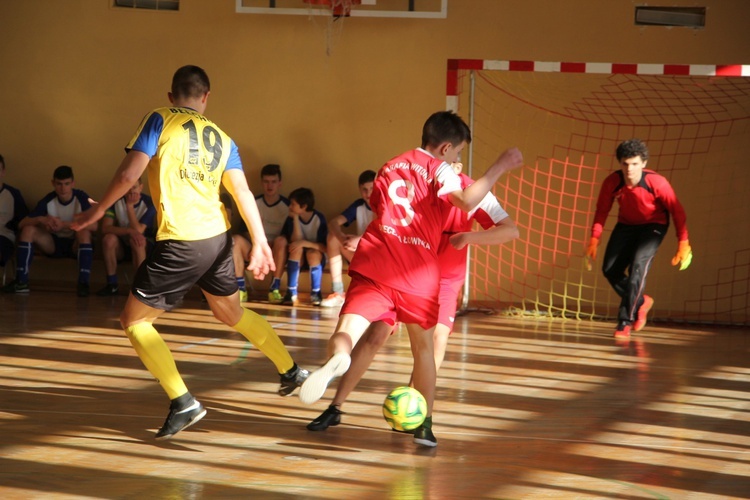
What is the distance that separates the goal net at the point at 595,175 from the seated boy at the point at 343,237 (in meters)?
1.19

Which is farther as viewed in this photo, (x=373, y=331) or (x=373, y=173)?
(x=373, y=173)

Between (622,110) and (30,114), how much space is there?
671cm

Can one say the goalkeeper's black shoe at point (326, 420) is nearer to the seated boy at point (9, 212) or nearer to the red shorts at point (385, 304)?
the red shorts at point (385, 304)

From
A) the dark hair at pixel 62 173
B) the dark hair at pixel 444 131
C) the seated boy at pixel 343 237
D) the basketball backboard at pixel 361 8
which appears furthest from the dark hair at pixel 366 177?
the dark hair at pixel 444 131

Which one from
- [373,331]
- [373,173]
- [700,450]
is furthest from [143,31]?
[700,450]

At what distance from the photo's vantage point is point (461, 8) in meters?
9.84

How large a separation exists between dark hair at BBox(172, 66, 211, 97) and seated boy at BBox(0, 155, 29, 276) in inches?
248

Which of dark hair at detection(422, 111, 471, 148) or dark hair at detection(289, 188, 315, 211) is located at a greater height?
dark hair at detection(422, 111, 471, 148)

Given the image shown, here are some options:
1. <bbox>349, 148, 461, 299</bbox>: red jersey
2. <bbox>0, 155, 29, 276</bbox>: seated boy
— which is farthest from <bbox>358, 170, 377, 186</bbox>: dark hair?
<bbox>349, 148, 461, 299</bbox>: red jersey

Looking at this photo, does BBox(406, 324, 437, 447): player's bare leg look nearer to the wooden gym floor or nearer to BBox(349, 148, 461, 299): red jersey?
the wooden gym floor

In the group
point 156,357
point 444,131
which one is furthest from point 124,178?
point 444,131

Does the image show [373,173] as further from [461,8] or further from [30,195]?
[30,195]

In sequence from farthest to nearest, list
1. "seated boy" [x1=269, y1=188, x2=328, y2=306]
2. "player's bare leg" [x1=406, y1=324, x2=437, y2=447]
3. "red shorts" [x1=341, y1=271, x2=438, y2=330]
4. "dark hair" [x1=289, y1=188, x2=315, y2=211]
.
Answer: "dark hair" [x1=289, y1=188, x2=315, y2=211], "seated boy" [x1=269, y1=188, x2=328, y2=306], "player's bare leg" [x1=406, y1=324, x2=437, y2=447], "red shorts" [x1=341, y1=271, x2=438, y2=330]

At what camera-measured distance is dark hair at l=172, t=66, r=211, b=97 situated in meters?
4.32
